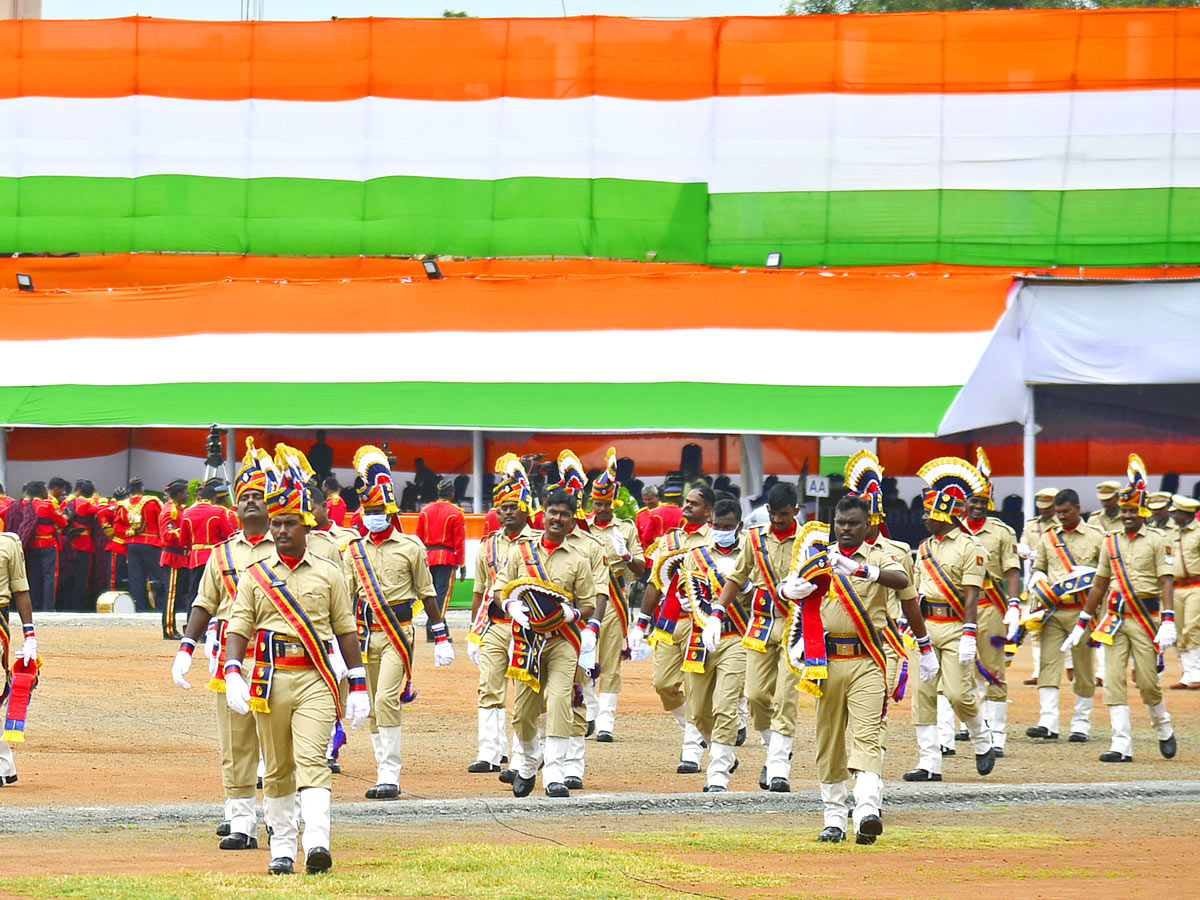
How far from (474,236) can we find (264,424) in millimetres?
5796

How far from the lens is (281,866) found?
31.1ft

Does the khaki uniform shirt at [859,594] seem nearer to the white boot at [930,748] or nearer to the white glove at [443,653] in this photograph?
the white boot at [930,748]

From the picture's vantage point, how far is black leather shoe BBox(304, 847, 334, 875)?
941 centimetres

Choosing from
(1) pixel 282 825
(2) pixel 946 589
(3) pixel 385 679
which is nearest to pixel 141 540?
(3) pixel 385 679

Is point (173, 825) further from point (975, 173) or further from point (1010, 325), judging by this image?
point (975, 173)

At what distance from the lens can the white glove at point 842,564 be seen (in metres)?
10.5

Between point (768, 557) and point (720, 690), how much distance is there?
4.17ft

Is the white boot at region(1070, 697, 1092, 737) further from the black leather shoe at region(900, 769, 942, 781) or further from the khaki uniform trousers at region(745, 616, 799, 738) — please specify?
the khaki uniform trousers at region(745, 616, 799, 738)

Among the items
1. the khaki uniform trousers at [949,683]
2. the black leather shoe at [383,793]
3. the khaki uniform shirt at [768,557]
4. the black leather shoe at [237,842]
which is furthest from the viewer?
the khaki uniform trousers at [949,683]

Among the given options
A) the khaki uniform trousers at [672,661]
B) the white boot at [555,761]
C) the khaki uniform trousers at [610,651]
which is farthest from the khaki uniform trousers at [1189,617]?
the white boot at [555,761]

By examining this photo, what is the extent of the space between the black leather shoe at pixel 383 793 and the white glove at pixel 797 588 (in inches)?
133

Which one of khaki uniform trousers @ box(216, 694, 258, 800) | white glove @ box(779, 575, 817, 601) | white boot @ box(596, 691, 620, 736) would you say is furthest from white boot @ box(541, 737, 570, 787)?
white boot @ box(596, 691, 620, 736)

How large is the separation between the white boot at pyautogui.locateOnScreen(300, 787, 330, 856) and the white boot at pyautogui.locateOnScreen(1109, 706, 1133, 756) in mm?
7815

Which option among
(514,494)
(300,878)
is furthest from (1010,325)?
(300,878)
